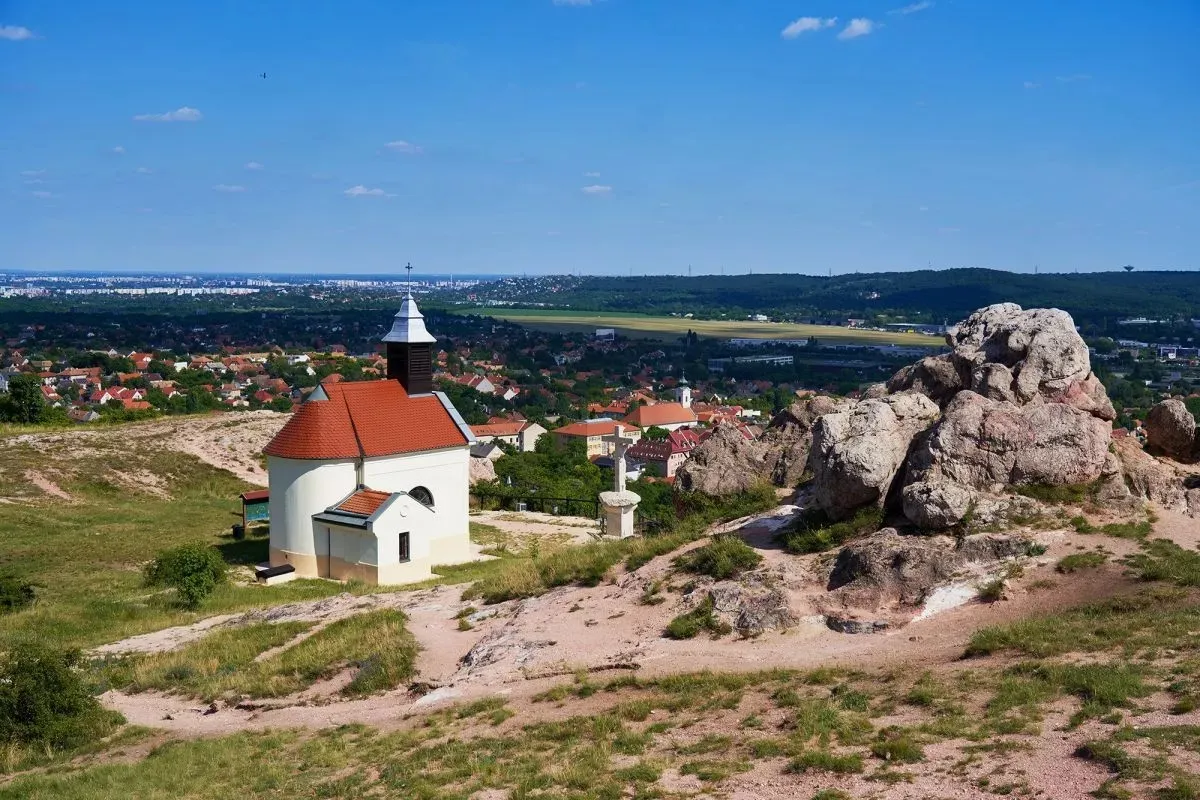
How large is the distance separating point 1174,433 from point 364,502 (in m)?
17.4

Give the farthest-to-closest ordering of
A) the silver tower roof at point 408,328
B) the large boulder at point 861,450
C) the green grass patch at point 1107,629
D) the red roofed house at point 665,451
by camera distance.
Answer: the red roofed house at point 665,451
the silver tower roof at point 408,328
the large boulder at point 861,450
the green grass patch at point 1107,629

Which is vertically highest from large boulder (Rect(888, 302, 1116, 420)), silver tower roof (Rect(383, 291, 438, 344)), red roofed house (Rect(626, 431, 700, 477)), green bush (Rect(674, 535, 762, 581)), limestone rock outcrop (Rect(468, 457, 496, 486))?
silver tower roof (Rect(383, 291, 438, 344))

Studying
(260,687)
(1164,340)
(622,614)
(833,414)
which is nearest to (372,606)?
(260,687)

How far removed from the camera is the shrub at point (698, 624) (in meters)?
15.3

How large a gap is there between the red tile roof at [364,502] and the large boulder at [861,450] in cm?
1179

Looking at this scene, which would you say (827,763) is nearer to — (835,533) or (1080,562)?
(1080,562)

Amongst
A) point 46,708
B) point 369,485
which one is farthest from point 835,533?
point 369,485

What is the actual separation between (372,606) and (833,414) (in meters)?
9.52

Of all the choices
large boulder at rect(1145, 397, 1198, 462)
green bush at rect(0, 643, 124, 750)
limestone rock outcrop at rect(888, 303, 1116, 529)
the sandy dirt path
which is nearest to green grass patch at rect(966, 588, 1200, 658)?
the sandy dirt path

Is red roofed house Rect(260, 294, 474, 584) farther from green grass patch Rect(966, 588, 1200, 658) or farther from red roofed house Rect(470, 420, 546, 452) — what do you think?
red roofed house Rect(470, 420, 546, 452)

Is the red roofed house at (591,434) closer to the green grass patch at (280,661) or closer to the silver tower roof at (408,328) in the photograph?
the silver tower roof at (408,328)

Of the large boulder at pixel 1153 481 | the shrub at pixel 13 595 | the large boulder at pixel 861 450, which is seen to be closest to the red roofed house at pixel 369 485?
the shrub at pixel 13 595

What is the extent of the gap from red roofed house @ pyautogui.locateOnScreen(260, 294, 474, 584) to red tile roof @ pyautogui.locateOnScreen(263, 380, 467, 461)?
3 cm

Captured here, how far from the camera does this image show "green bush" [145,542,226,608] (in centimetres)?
2325
